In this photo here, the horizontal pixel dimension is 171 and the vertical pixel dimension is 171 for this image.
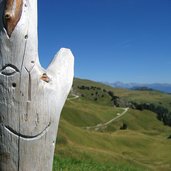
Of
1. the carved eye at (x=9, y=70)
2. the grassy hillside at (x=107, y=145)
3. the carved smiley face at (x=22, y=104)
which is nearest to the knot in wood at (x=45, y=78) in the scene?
the carved smiley face at (x=22, y=104)

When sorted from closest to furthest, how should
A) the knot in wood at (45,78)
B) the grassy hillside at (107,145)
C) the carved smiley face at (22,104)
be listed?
the carved smiley face at (22,104), the knot in wood at (45,78), the grassy hillside at (107,145)

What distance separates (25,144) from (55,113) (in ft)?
1.78

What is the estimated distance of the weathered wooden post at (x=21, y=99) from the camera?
5.09 metres

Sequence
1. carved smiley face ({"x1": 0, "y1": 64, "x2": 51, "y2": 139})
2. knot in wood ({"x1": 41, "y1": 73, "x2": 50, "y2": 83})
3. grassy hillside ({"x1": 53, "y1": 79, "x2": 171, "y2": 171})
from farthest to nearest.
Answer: grassy hillside ({"x1": 53, "y1": 79, "x2": 171, "y2": 171}) < knot in wood ({"x1": 41, "y1": 73, "x2": 50, "y2": 83}) < carved smiley face ({"x1": 0, "y1": 64, "x2": 51, "y2": 139})

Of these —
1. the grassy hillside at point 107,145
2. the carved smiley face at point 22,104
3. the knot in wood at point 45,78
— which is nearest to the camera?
the carved smiley face at point 22,104

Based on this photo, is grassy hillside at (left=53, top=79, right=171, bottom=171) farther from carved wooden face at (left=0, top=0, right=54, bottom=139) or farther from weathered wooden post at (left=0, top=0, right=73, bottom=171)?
carved wooden face at (left=0, top=0, right=54, bottom=139)

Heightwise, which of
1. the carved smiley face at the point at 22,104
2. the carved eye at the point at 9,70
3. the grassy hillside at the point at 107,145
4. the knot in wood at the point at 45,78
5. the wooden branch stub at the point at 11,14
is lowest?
the grassy hillside at the point at 107,145

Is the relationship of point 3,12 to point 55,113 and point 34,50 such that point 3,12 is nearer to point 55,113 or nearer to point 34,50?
point 34,50

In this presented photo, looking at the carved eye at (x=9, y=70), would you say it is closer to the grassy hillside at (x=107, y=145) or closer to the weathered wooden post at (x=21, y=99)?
the weathered wooden post at (x=21, y=99)

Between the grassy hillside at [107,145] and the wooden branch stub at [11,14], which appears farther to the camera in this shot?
the grassy hillside at [107,145]

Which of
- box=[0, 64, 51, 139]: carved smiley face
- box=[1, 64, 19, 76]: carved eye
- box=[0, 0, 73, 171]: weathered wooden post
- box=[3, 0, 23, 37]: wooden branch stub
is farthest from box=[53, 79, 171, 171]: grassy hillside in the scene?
box=[3, 0, 23, 37]: wooden branch stub

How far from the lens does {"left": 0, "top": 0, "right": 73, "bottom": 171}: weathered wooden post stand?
5090 mm

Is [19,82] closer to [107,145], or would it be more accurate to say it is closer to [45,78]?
[45,78]

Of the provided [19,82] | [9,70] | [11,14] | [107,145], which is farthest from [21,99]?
[107,145]
